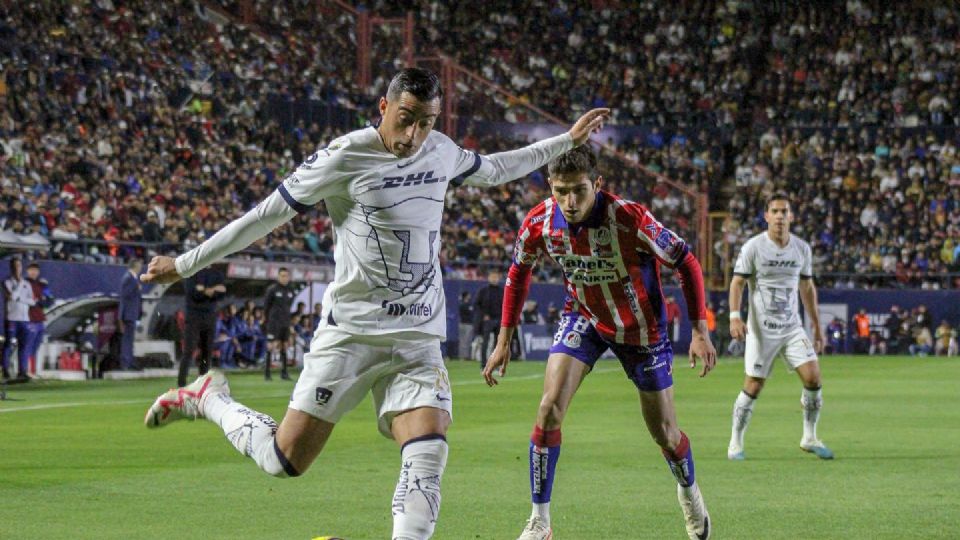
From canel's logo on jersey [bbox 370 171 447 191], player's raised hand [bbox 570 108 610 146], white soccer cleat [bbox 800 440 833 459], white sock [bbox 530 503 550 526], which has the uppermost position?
player's raised hand [bbox 570 108 610 146]

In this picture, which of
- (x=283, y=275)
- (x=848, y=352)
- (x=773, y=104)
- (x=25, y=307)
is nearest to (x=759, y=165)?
(x=773, y=104)

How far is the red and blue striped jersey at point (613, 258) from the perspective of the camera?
882 cm

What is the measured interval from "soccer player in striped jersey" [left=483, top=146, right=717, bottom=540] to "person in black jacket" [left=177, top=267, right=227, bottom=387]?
13.7m

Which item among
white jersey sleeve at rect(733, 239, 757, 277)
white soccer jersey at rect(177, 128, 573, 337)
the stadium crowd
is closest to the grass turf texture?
white jersey sleeve at rect(733, 239, 757, 277)

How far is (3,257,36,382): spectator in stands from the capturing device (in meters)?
23.9

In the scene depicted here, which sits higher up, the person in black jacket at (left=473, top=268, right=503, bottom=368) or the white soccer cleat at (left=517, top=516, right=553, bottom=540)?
the person in black jacket at (left=473, top=268, right=503, bottom=368)

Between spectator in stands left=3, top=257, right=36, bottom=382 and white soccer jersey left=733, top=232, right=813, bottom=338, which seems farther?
spectator in stands left=3, top=257, right=36, bottom=382

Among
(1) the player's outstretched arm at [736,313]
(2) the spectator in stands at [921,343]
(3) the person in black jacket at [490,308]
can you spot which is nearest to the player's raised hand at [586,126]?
(1) the player's outstretched arm at [736,313]

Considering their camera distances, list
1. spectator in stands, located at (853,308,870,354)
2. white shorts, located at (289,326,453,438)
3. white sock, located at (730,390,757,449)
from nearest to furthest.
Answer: white shorts, located at (289,326,453,438)
white sock, located at (730,390,757,449)
spectator in stands, located at (853,308,870,354)

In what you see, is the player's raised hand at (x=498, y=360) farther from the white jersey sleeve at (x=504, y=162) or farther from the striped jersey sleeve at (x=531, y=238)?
the white jersey sleeve at (x=504, y=162)

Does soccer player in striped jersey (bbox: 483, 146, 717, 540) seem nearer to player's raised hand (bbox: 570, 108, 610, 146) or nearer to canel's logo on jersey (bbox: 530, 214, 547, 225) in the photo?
canel's logo on jersey (bbox: 530, 214, 547, 225)

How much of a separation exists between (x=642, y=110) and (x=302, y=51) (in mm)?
14247

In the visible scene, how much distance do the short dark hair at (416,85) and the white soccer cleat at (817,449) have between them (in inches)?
324

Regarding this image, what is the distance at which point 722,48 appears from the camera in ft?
182
